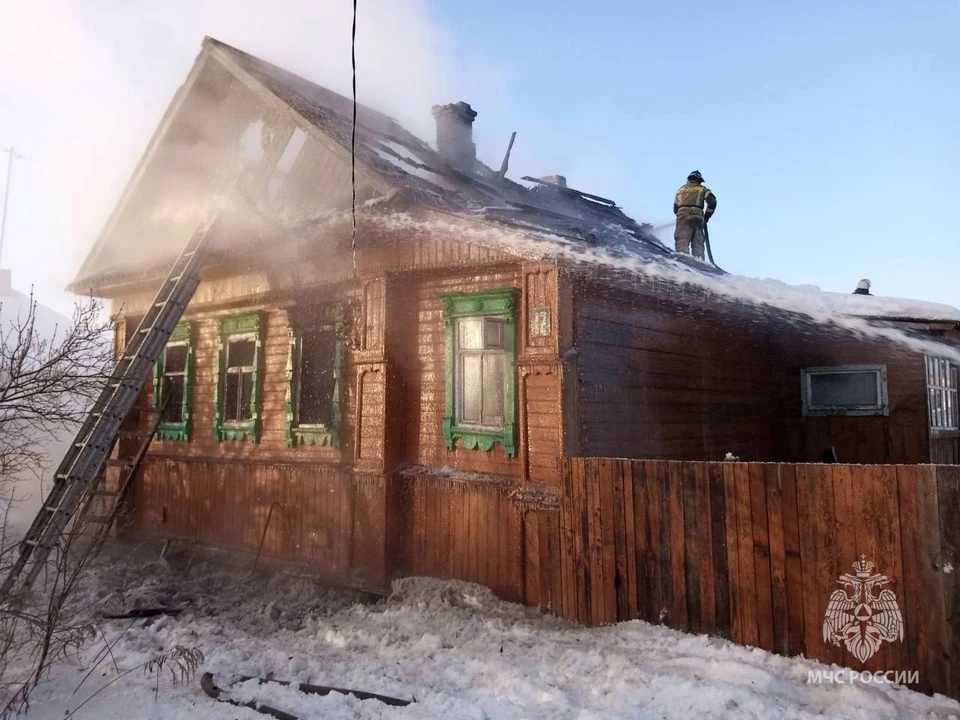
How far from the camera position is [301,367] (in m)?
8.69

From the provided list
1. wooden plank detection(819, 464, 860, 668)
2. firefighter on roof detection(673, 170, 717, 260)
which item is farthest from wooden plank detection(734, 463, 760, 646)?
firefighter on roof detection(673, 170, 717, 260)

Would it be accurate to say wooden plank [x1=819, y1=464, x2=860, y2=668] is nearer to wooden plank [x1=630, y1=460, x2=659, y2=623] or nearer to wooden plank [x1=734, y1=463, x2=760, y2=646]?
wooden plank [x1=734, y1=463, x2=760, y2=646]

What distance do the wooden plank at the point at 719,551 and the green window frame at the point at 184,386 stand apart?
28.8 feet

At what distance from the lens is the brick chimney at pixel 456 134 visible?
11867 mm

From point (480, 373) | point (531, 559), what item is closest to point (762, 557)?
point (531, 559)

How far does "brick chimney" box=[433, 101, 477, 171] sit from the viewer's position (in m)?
11.9

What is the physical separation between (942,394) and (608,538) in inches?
300

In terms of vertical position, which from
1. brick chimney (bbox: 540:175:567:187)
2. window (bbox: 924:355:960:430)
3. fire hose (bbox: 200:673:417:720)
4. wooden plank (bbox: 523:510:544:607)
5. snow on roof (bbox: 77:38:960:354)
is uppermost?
brick chimney (bbox: 540:175:567:187)

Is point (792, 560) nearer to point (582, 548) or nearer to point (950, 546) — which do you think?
point (950, 546)

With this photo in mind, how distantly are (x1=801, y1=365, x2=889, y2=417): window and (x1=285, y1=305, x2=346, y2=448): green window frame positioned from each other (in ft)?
24.4

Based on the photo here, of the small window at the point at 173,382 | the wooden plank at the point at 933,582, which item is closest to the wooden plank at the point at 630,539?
the wooden plank at the point at 933,582

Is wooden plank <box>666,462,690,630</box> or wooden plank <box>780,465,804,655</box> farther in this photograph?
wooden plank <box>666,462,690,630</box>

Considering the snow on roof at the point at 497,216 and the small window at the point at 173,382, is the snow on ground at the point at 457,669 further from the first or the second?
the small window at the point at 173,382

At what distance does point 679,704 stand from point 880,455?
7125mm
